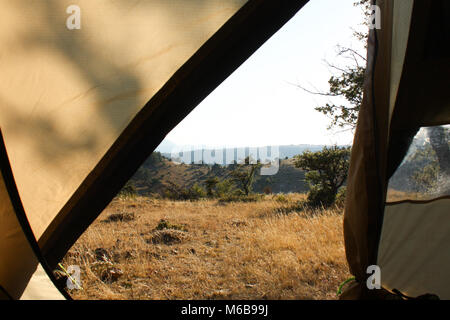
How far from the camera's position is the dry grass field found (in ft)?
8.69

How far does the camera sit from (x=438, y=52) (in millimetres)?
2193

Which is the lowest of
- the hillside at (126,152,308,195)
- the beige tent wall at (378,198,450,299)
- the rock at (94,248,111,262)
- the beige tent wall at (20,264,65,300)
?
the hillside at (126,152,308,195)

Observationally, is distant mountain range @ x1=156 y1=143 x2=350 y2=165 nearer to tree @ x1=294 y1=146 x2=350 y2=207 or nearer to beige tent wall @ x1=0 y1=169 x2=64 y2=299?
tree @ x1=294 y1=146 x2=350 y2=207

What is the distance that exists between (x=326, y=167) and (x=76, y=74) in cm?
974

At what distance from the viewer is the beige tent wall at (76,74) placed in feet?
3.90

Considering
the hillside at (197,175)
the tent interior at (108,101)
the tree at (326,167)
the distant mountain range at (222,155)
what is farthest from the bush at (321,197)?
the hillside at (197,175)

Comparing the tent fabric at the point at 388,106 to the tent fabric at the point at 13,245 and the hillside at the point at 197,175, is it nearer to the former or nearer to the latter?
the tent fabric at the point at 13,245

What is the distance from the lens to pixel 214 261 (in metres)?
3.56

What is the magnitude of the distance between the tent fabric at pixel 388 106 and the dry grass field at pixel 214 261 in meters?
0.93

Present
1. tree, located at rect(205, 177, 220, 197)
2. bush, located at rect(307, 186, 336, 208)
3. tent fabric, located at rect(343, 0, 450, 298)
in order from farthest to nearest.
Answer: tree, located at rect(205, 177, 220, 197) → bush, located at rect(307, 186, 336, 208) → tent fabric, located at rect(343, 0, 450, 298)

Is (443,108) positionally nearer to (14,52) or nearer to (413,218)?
(413,218)

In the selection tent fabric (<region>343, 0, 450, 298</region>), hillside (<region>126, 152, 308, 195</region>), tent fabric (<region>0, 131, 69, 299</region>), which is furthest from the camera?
hillside (<region>126, 152, 308, 195</region>)

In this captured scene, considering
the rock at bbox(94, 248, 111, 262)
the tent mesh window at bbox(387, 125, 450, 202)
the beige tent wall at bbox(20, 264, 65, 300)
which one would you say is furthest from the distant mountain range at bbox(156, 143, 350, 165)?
the beige tent wall at bbox(20, 264, 65, 300)

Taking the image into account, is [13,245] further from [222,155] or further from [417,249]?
[222,155]
